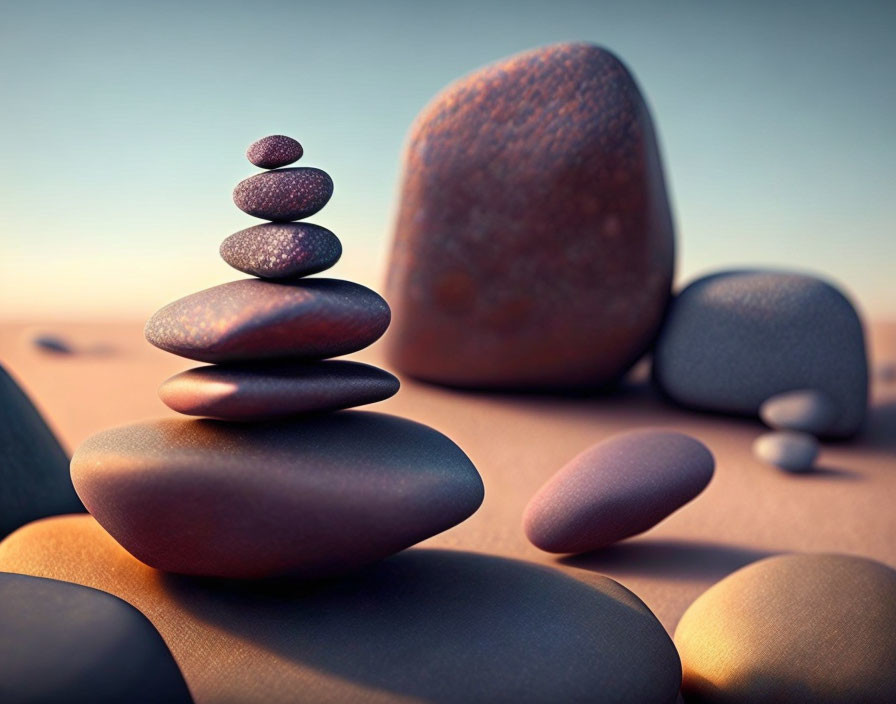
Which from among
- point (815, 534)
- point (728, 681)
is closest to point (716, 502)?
point (815, 534)

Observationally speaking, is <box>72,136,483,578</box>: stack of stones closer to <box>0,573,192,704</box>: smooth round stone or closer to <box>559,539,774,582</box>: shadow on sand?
<box>0,573,192,704</box>: smooth round stone

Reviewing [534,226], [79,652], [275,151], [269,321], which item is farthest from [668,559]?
[534,226]

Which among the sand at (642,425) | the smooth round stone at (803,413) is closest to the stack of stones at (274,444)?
the sand at (642,425)

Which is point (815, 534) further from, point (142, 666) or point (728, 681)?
point (142, 666)

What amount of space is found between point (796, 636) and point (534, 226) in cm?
235

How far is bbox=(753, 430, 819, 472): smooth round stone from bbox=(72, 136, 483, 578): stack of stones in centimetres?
201

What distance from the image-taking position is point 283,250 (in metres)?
1.48

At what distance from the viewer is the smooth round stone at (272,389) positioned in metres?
1.40

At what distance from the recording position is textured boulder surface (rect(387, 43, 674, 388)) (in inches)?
138

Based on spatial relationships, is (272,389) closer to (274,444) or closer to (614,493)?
(274,444)

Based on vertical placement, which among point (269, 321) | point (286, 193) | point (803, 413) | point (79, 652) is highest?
point (286, 193)

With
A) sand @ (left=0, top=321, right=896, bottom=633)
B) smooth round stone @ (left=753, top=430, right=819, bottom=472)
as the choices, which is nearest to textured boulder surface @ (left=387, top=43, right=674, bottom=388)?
sand @ (left=0, top=321, right=896, bottom=633)

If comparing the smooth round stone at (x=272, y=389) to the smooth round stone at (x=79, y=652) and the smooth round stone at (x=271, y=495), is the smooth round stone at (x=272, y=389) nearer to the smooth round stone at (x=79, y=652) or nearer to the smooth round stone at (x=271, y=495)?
the smooth round stone at (x=271, y=495)

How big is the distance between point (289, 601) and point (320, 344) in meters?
0.48
